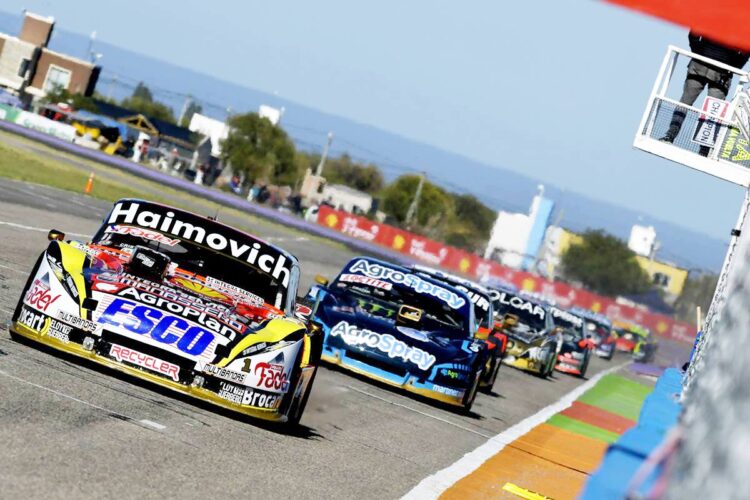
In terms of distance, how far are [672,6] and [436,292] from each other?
11053mm

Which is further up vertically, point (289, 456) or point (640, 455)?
point (640, 455)

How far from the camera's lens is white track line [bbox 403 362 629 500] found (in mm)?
8914

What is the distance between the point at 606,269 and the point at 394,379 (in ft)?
406

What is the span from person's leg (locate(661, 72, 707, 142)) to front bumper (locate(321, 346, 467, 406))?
6201mm

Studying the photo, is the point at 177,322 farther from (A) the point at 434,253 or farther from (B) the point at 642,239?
(B) the point at 642,239

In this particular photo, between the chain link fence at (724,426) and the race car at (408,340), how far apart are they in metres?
10.8

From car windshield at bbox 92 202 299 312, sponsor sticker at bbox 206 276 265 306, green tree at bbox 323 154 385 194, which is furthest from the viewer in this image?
green tree at bbox 323 154 385 194

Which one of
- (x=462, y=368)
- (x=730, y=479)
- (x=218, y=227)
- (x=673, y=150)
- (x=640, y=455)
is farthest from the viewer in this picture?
(x=673, y=150)

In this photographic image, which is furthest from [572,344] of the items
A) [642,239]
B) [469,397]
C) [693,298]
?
[642,239]

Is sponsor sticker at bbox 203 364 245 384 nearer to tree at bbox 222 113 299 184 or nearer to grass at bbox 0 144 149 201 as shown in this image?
grass at bbox 0 144 149 201

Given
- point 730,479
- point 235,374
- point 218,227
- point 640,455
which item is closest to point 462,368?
point 218,227

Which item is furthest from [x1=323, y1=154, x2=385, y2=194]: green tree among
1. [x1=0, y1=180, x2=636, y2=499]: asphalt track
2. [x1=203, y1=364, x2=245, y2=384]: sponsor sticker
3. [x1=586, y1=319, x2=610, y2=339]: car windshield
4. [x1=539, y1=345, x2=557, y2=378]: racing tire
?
[x1=203, y1=364, x2=245, y2=384]: sponsor sticker

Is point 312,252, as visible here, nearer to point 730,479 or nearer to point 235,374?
point 235,374

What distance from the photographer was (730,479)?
275cm
